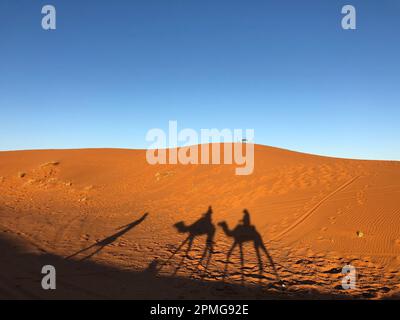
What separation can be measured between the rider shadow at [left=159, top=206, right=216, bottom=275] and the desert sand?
68 mm

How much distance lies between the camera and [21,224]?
1149 cm

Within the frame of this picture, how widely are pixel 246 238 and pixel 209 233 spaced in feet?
4.89

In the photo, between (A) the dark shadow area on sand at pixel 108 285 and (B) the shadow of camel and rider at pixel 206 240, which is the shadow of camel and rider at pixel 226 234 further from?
(A) the dark shadow area on sand at pixel 108 285

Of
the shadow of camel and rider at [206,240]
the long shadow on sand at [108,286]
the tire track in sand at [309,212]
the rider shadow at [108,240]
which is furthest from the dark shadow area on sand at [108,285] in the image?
the tire track in sand at [309,212]

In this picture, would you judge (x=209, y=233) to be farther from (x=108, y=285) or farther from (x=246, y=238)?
(x=108, y=285)

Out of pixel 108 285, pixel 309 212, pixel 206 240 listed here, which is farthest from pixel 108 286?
pixel 309 212

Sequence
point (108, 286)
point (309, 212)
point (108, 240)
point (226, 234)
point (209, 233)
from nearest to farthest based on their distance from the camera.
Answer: point (108, 286), point (108, 240), point (226, 234), point (209, 233), point (309, 212)

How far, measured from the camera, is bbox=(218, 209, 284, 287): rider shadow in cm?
735

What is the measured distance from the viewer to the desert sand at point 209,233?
5.91 m

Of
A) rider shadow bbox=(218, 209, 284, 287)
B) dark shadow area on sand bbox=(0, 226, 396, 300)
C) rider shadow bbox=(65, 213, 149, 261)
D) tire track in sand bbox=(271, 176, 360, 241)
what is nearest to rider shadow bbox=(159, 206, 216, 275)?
rider shadow bbox=(218, 209, 284, 287)

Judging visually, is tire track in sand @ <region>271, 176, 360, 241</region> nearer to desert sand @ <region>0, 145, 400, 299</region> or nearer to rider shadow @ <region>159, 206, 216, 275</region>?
desert sand @ <region>0, 145, 400, 299</region>

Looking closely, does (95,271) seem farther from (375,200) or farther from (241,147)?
(241,147)

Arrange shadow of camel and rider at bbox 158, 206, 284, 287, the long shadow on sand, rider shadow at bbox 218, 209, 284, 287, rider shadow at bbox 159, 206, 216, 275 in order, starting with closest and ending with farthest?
the long shadow on sand < rider shadow at bbox 218, 209, 284, 287 < shadow of camel and rider at bbox 158, 206, 284, 287 < rider shadow at bbox 159, 206, 216, 275

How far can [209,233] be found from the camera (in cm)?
1095
